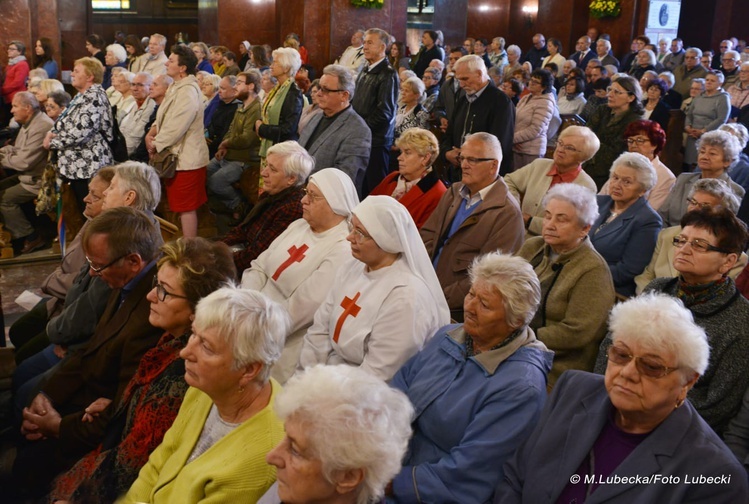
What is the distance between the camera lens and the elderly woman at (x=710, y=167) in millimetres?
5098

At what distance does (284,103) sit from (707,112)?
201 inches

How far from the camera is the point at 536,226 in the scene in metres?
4.73

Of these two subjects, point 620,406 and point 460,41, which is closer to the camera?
point 620,406

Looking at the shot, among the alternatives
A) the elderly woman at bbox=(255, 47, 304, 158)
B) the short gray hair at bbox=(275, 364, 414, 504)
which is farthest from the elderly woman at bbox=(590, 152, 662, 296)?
the elderly woman at bbox=(255, 47, 304, 158)

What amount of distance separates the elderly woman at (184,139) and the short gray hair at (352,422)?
15.7 feet

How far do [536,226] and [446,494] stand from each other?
253cm

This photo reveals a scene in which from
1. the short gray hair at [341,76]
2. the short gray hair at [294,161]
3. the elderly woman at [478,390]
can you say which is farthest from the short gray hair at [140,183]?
the elderly woman at [478,390]

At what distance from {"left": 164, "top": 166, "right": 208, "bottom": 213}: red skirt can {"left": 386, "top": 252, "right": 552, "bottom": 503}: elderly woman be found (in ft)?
13.5

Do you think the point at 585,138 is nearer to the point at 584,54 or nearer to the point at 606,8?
the point at 584,54

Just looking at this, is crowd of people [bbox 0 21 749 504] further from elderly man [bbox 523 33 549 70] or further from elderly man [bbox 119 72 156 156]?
elderly man [bbox 523 33 549 70]

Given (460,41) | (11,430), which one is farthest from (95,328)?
(460,41)

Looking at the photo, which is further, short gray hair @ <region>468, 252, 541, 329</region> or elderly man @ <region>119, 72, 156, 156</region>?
elderly man @ <region>119, 72, 156, 156</region>

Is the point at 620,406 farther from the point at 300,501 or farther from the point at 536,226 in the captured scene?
the point at 536,226

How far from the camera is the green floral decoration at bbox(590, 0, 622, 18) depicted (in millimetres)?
15406
